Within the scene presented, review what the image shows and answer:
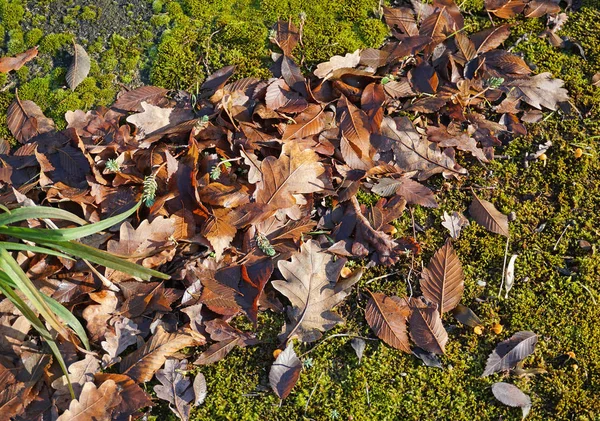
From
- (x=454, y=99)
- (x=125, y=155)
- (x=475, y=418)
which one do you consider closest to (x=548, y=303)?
(x=475, y=418)

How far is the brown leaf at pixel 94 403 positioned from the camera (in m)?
2.14

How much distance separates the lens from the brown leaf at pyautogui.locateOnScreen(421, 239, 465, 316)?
2493mm

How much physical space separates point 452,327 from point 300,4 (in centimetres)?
205

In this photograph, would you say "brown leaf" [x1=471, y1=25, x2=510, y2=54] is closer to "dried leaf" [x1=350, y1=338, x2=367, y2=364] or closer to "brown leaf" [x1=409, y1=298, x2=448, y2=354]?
"brown leaf" [x1=409, y1=298, x2=448, y2=354]

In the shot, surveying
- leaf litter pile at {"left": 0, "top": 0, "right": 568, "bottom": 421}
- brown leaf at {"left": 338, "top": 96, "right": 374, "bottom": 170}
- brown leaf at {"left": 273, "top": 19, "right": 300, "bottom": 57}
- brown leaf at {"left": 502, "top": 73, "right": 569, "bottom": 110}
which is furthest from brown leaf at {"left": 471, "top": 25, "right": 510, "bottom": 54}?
brown leaf at {"left": 273, "top": 19, "right": 300, "bottom": 57}

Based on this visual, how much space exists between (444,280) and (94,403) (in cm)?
161

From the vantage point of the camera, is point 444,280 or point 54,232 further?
point 444,280

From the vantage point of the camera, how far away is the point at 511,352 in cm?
238

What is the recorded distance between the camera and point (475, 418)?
2271 mm

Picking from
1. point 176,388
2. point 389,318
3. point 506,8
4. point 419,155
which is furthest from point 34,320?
point 506,8

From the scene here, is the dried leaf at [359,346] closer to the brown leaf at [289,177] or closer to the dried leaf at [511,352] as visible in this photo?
the dried leaf at [511,352]

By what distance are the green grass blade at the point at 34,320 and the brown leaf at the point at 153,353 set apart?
9.5 inches

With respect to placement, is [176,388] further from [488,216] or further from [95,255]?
[488,216]

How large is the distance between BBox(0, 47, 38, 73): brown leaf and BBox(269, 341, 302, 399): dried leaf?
2171 millimetres
